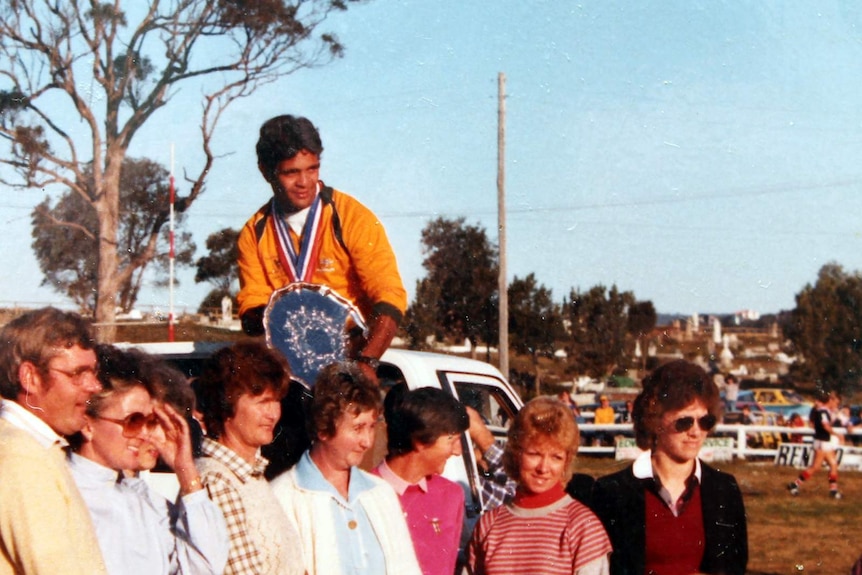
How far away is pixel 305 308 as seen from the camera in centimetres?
376

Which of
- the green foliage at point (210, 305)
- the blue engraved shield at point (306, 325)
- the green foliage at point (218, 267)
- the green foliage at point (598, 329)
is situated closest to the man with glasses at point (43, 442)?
the blue engraved shield at point (306, 325)

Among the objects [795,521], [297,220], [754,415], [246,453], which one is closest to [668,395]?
[246,453]

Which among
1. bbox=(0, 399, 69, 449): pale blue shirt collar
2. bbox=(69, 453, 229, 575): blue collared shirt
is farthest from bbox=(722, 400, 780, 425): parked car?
bbox=(0, 399, 69, 449): pale blue shirt collar

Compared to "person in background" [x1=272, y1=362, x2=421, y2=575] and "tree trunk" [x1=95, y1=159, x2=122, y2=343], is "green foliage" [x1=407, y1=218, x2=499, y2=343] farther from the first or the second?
"person in background" [x1=272, y1=362, x2=421, y2=575]

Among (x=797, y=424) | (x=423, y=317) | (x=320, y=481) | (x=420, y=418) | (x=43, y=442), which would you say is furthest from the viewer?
(x=797, y=424)

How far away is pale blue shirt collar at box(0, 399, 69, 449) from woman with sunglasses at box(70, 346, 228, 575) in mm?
255

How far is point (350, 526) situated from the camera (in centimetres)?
331

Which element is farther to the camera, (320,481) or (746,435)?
(746,435)

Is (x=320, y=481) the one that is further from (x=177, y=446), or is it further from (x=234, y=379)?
(x=177, y=446)

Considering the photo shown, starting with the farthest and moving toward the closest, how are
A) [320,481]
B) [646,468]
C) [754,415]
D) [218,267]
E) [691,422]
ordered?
[754,415] < [218,267] < [646,468] < [691,422] < [320,481]

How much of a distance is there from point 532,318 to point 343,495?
1747 centimetres

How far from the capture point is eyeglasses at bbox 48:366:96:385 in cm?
258

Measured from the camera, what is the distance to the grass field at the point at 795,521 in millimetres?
9234

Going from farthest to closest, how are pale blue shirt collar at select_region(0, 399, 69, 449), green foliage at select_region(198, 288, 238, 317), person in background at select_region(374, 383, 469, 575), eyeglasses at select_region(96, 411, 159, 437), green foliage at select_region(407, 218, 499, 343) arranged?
1. green foliage at select_region(407, 218, 499, 343)
2. green foliage at select_region(198, 288, 238, 317)
3. person in background at select_region(374, 383, 469, 575)
4. eyeglasses at select_region(96, 411, 159, 437)
5. pale blue shirt collar at select_region(0, 399, 69, 449)
